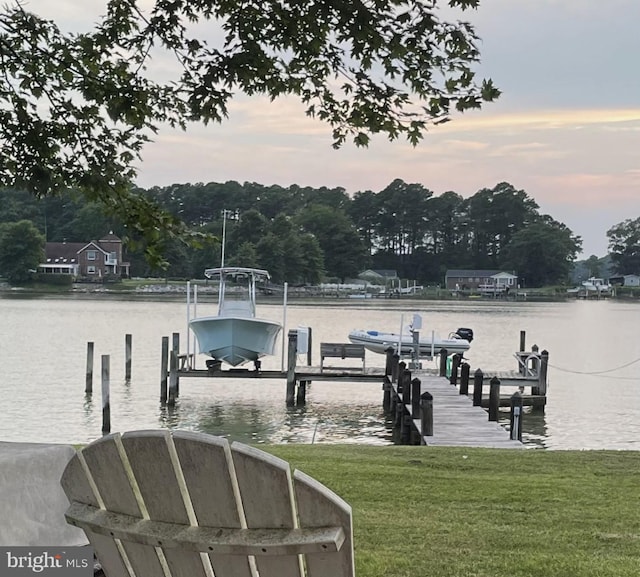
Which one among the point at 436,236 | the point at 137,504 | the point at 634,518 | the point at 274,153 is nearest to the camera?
the point at 137,504

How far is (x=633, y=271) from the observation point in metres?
175

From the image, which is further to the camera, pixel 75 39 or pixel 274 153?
pixel 274 153

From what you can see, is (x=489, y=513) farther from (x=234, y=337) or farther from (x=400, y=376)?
(x=234, y=337)

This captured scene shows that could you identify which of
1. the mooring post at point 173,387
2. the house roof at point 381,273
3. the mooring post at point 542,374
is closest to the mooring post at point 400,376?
the mooring post at point 542,374

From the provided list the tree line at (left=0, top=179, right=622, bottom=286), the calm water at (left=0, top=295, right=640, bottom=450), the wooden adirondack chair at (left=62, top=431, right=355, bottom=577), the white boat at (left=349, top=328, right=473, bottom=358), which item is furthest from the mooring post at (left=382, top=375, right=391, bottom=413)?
the tree line at (left=0, top=179, right=622, bottom=286)

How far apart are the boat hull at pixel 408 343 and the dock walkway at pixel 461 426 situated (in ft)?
39.5

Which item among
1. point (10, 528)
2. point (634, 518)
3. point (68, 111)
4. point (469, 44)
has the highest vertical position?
point (469, 44)

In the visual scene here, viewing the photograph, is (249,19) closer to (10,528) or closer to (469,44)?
(469,44)

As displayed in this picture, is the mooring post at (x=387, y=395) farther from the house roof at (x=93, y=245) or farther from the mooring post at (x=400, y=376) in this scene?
the house roof at (x=93, y=245)

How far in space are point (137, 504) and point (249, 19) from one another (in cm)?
523

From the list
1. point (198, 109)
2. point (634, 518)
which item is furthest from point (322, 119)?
point (634, 518)

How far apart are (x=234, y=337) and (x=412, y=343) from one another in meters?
6.87

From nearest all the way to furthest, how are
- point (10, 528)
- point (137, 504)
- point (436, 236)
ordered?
point (137, 504)
point (10, 528)
point (436, 236)

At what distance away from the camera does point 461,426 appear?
47.2ft
